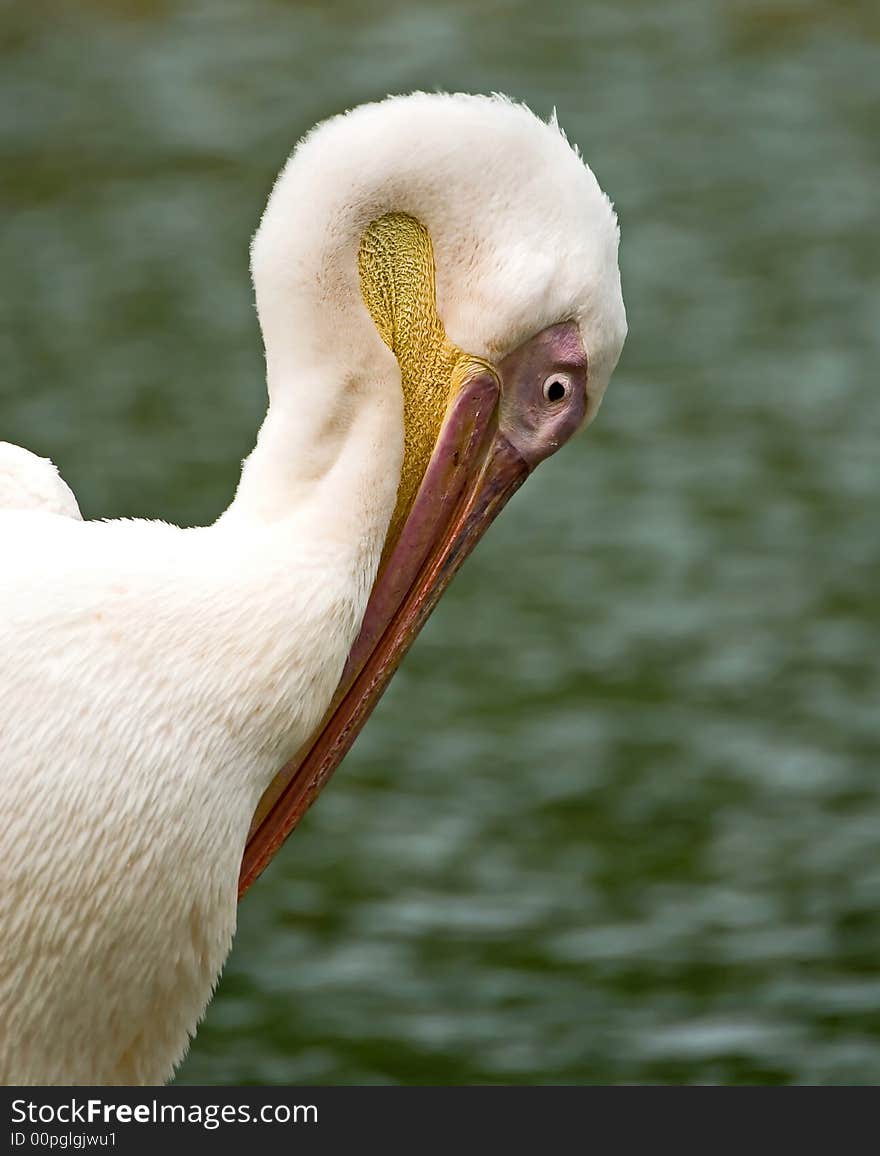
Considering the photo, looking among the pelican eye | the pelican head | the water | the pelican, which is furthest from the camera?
the water

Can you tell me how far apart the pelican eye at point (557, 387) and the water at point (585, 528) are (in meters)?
2.58

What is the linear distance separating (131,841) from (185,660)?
10.2 inches

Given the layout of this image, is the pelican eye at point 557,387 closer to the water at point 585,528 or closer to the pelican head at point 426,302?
the pelican head at point 426,302

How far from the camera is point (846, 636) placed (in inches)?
318

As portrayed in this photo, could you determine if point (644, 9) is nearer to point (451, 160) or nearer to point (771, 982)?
point (771, 982)

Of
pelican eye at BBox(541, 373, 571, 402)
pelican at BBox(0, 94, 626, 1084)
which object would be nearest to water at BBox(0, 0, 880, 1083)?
pelican at BBox(0, 94, 626, 1084)

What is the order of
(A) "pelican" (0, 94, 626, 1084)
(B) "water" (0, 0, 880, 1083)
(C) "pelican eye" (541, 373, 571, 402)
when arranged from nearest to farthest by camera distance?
(A) "pelican" (0, 94, 626, 1084) → (C) "pelican eye" (541, 373, 571, 402) → (B) "water" (0, 0, 880, 1083)

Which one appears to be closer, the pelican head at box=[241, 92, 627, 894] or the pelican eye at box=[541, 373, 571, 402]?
the pelican head at box=[241, 92, 627, 894]

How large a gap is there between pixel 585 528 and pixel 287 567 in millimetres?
5304

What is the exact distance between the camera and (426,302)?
3.72 metres

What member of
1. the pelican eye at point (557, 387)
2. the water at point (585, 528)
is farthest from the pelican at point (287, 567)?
the water at point (585, 528)

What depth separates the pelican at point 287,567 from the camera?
3.45 metres

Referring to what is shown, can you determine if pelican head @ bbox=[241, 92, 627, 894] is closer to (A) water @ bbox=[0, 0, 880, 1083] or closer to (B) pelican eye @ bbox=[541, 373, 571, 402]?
(B) pelican eye @ bbox=[541, 373, 571, 402]

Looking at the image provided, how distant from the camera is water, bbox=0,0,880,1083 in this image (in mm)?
6355
